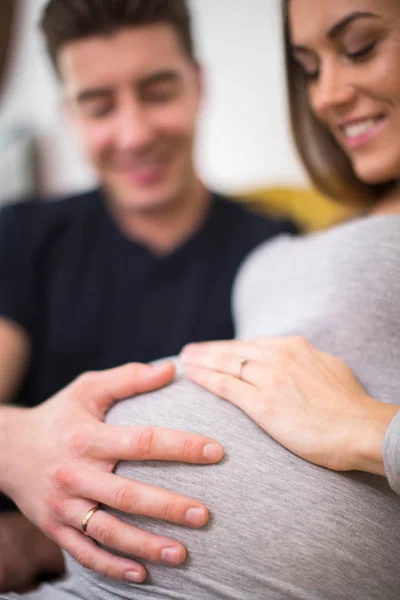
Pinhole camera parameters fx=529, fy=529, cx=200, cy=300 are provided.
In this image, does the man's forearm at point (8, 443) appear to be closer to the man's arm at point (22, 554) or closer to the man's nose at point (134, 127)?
the man's arm at point (22, 554)

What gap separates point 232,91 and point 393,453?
5.41 feet

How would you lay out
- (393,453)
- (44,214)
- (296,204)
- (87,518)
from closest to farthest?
(393,453), (87,518), (44,214), (296,204)

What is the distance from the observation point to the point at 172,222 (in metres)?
1.34

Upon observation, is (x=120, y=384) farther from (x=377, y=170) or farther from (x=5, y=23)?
(x=5, y=23)

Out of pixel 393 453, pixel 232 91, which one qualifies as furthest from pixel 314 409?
pixel 232 91

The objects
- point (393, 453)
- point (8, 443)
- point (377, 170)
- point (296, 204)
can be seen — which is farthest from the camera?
point (296, 204)

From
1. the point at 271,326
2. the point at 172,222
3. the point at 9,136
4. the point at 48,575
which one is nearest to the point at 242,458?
the point at 271,326

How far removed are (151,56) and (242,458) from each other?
93cm

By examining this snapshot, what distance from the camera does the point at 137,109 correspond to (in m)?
1.22

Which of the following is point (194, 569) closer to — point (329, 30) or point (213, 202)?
point (329, 30)

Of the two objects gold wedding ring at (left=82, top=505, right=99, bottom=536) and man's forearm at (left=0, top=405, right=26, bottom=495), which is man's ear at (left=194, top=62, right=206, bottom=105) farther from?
gold wedding ring at (left=82, top=505, right=99, bottom=536)

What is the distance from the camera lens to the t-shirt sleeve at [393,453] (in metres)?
0.56

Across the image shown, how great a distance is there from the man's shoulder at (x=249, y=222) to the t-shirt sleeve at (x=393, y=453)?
75cm

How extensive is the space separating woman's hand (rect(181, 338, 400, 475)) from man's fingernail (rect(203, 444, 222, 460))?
71 millimetres
